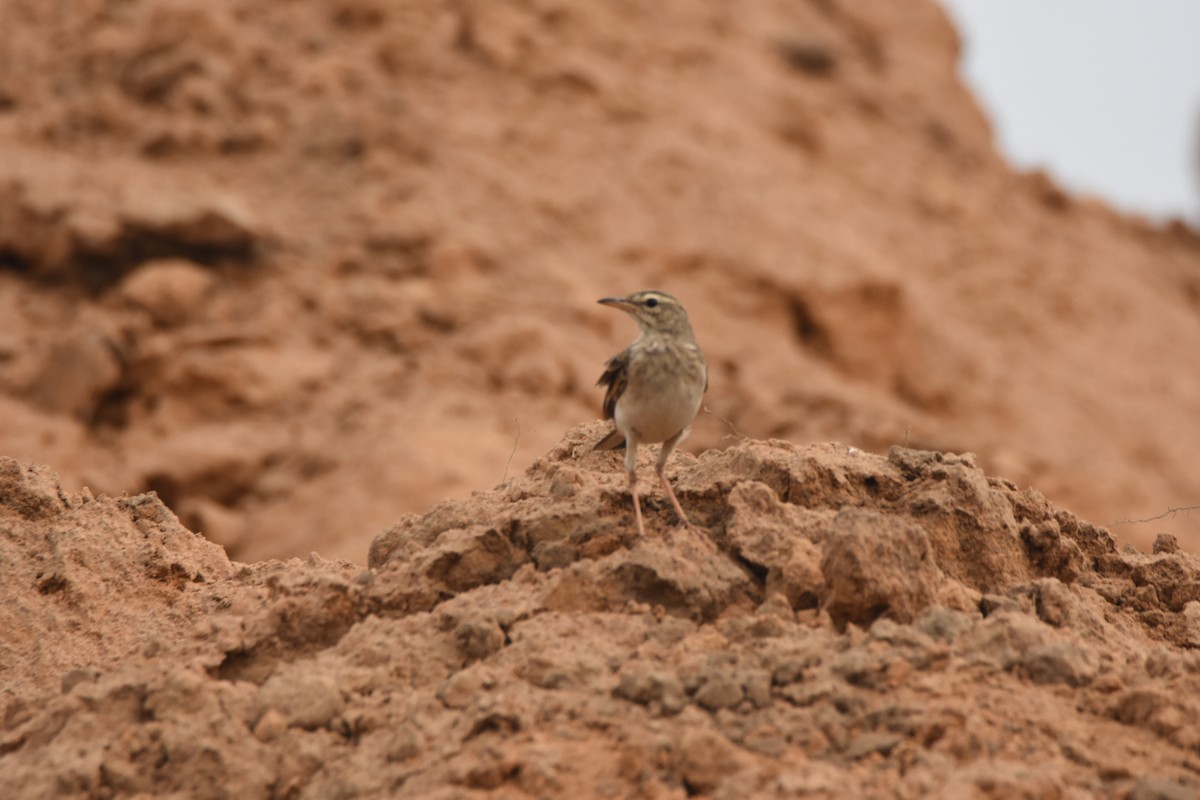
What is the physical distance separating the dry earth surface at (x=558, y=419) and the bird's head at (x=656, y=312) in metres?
0.57

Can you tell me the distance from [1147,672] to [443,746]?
2.16m

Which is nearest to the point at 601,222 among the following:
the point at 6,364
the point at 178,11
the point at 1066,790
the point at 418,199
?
the point at 418,199

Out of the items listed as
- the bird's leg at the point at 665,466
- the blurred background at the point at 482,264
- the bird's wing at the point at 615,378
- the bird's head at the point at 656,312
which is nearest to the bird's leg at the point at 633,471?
the bird's leg at the point at 665,466

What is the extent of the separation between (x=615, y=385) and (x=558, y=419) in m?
6.66

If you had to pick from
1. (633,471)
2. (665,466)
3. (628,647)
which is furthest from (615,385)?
(628,647)

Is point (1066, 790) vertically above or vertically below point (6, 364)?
above

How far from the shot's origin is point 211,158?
563 inches

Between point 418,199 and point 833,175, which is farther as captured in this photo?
point 833,175

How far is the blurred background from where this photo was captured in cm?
1208

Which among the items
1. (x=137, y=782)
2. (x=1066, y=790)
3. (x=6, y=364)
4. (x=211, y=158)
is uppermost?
(x=1066, y=790)

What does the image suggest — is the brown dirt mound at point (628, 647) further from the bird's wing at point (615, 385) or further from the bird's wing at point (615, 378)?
the bird's wing at point (615, 378)

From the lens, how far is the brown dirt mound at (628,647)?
3.66 meters

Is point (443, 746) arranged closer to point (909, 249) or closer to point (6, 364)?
point (6, 364)

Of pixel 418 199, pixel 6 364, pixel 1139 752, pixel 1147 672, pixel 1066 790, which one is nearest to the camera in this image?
pixel 1066 790
